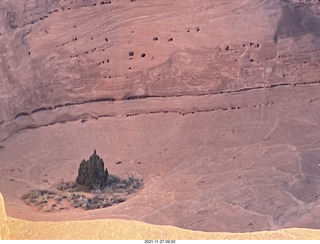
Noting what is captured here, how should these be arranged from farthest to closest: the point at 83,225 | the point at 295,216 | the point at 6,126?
1. the point at 6,126
2. the point at 295,216
3. the point at 83,225

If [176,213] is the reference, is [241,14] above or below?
above

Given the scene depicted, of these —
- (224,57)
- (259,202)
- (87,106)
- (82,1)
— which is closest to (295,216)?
(259,202)

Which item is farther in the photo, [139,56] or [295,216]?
[139,56]

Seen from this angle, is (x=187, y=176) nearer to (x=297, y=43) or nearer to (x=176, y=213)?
(x=176, y=213)

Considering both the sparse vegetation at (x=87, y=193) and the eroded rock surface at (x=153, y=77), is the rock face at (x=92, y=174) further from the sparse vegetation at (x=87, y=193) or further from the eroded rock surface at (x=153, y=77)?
the eroded rock surface at (x=153, y=77)

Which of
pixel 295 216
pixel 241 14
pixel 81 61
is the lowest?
pixel 295 216

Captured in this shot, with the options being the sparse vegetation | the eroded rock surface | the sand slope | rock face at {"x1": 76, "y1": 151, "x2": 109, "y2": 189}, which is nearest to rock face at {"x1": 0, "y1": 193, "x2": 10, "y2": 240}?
the sand slope

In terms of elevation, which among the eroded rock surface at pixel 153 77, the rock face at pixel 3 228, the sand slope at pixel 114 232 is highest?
the eroded rock surface at pixel 153 77

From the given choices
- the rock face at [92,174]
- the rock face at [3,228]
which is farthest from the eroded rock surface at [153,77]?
the rock face at [3,228]
